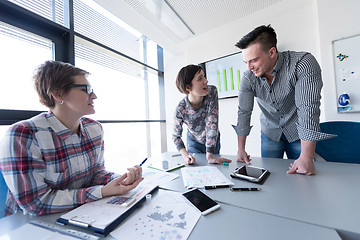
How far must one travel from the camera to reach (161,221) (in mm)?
498

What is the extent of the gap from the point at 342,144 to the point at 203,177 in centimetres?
114

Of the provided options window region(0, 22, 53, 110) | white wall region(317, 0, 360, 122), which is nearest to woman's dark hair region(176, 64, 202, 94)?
window region(0, 22, 53, 110)

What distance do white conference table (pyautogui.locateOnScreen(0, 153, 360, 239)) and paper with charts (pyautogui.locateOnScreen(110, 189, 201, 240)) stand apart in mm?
39

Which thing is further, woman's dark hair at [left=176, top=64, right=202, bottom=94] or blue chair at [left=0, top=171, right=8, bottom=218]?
woman's dark hair at [left=176, top=64, right=202, bottom=94]

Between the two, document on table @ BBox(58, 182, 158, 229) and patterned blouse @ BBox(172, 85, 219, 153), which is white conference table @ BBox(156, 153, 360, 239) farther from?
patterned blouse @ BBox(172, 85, 219, 153)

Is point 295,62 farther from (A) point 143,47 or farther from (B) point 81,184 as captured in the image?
(A) point 143,47

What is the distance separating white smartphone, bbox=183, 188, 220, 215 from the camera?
0.54m

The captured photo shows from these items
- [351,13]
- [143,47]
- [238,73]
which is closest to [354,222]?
[238,73]

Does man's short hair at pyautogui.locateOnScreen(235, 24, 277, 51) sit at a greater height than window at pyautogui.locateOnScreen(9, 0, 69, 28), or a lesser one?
lesser

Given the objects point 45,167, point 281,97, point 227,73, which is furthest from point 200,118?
point 227,73

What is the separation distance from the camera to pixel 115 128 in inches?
94.4

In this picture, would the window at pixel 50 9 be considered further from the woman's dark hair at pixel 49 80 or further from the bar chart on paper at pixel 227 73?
the bar chart on paper at pixel 227 73

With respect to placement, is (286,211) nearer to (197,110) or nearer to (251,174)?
(251,174)

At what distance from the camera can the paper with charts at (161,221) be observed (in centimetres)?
44
